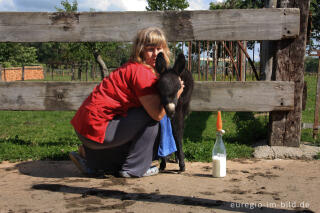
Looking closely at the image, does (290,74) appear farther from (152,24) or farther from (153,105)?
(153,105)

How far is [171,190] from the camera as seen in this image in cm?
293

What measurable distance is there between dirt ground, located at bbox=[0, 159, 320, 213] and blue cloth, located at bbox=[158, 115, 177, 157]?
256 mm

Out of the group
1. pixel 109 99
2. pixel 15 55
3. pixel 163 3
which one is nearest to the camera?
pixel 109 99

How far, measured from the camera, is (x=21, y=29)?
4188mm

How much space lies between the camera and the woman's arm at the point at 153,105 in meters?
2.99

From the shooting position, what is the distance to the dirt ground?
2.52m

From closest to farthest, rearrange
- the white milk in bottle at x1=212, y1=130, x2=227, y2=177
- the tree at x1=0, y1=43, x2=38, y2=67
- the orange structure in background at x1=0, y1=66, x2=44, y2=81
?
1. the white milk in bottle at x1=212, y1=130, x2=227, y2=177
2. the orange structure in background at x1=0, y1=66, x2=44, y2=81
3. the tree at x1=0, y1=43, x2=38, y2=67

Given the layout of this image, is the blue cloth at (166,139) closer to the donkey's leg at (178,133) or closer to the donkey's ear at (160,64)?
the donkey's leg at (178,133)

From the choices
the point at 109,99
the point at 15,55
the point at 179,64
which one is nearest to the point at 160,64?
the point at 179,64

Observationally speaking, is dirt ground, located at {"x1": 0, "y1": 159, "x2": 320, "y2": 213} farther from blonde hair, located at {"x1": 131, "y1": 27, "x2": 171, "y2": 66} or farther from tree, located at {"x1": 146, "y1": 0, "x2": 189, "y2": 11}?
tree, located at {"x1": 146, "y1": 0, "x2": 189, "y2": 11}

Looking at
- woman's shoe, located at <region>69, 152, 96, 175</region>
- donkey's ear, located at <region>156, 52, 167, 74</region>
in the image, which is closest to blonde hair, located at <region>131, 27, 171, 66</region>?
donkey's ear, located at <region>156, 52, 167, 74</region>

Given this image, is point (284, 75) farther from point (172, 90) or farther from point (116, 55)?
point (116, 55)

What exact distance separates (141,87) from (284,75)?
2296mm

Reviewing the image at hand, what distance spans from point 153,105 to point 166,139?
655 mm
